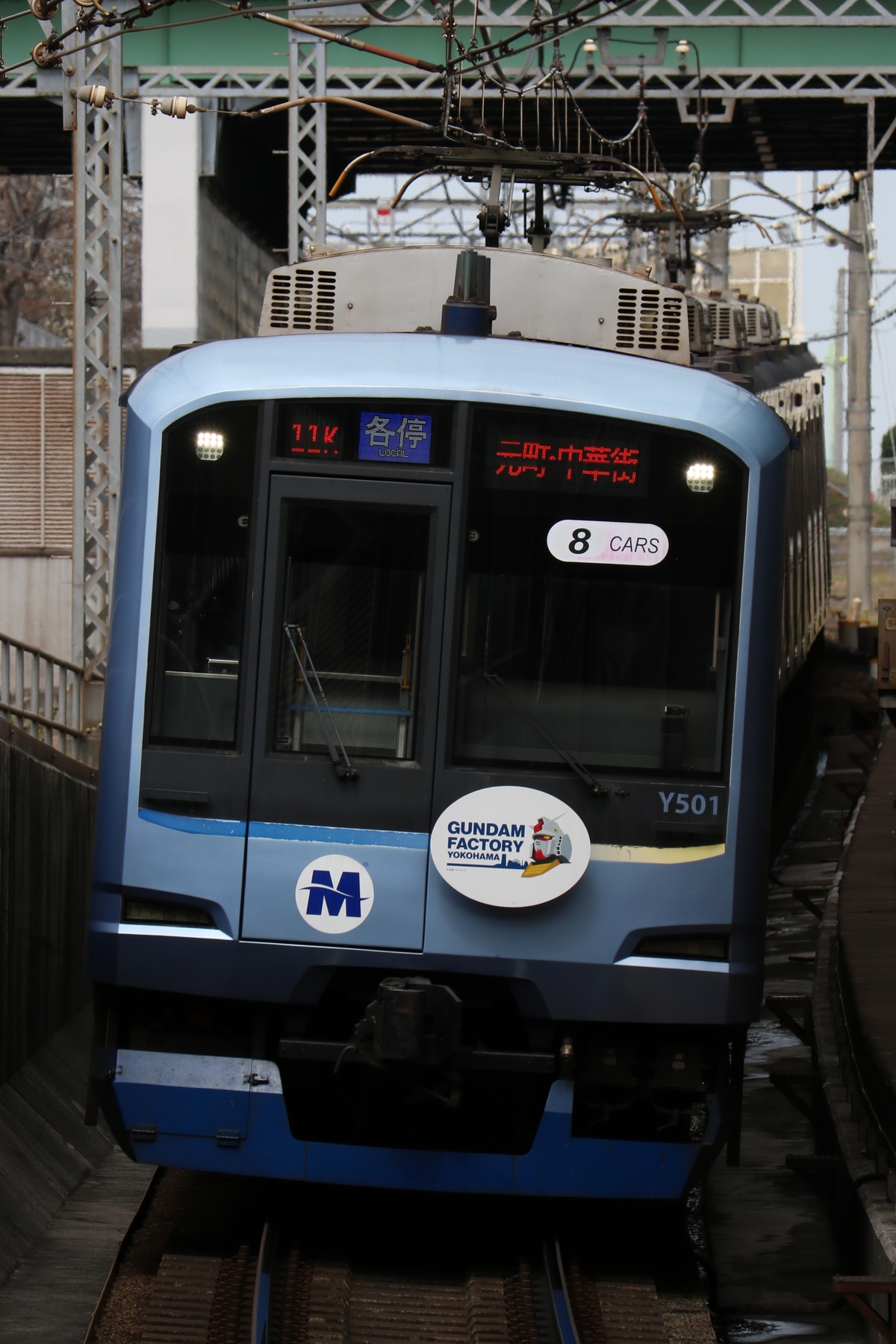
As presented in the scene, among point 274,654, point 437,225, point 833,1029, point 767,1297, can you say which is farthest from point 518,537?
point 437,225

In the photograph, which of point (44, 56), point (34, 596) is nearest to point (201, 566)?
point (44, 56)

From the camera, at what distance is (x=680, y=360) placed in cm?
754

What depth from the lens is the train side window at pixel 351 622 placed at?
645 centimetres

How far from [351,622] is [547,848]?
1.02 m

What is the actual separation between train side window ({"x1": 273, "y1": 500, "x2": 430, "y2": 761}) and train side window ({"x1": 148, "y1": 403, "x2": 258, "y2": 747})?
0.61ft

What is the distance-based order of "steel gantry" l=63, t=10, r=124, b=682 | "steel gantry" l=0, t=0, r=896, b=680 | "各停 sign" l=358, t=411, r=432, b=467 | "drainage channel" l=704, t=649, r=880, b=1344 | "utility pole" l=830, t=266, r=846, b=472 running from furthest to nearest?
"utility pole" l=830, t=266, r=846, b=472 < "steel gantry" l=0, t=0, r=896, b=680 < "steel gantry" l=63, t=10, r=124, b=682 < "drainage channel" l=704, t=649, r=880, b=1344 < "各停 sign" l=358, t=411, r=432, b=467

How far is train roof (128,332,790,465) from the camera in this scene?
652 cm

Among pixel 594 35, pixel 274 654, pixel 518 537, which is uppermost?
pixel 594 35

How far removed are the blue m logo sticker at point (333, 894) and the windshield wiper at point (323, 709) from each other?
0.33 metres

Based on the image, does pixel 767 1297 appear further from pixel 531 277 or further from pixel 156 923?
pixel 531 277

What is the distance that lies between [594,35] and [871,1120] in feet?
59.1

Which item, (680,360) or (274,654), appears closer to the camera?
(274,654)

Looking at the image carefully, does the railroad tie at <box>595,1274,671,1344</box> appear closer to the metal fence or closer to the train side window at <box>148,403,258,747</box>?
the train side window at <box>148,403,258,747</box>

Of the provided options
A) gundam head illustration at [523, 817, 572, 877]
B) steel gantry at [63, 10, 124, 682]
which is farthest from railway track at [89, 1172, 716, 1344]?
steel gantry at [63, 10, 124, 682]
